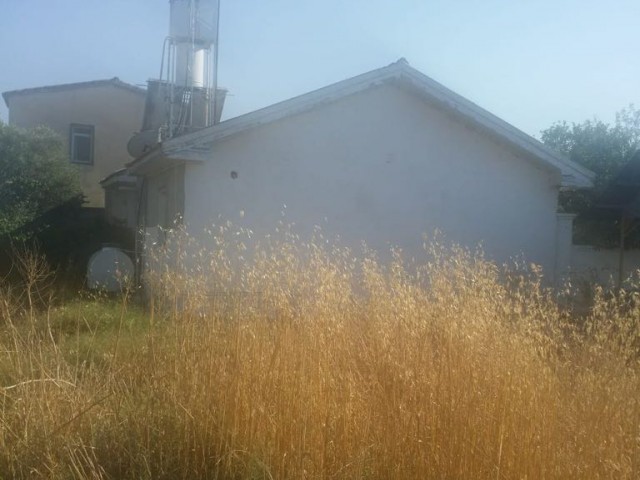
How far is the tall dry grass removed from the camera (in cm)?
446

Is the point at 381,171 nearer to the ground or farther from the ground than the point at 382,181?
farther from the ground

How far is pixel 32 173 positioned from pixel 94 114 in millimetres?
6171

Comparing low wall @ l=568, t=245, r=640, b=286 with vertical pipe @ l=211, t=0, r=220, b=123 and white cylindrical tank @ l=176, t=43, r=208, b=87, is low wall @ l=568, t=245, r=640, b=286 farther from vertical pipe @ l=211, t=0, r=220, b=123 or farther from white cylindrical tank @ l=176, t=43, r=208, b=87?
white cylindrical tank @ l=176, t=43, r=208, b=87

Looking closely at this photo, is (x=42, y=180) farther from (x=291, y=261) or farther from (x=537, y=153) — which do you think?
(x=291, y=261)

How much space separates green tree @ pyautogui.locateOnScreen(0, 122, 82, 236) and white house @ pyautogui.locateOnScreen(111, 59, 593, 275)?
1051 centimetres

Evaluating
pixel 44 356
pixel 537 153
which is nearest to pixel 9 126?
pixel 537 153

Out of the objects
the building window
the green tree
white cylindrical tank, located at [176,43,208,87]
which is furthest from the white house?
the building window

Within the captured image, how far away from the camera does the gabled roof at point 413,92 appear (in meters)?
12.6

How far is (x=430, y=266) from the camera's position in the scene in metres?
5.87

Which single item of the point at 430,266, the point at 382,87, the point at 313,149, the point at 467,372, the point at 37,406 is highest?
the point at 382,87

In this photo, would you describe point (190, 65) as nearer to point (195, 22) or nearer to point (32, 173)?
point (195, 22)

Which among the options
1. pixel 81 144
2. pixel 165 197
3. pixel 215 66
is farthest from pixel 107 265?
pixel 81 144

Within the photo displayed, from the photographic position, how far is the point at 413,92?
14.2m

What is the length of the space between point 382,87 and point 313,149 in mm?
1677
